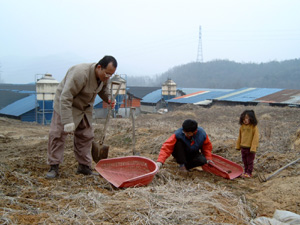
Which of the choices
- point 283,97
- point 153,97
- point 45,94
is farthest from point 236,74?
point 45,94

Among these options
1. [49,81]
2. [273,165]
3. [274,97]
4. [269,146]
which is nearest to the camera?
[273,165]

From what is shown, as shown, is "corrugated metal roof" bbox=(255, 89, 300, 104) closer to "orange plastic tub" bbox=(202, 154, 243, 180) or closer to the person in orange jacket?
"orange plastic tub" bbox=(202, 154, 243, 180)

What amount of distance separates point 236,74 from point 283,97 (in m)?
51.5

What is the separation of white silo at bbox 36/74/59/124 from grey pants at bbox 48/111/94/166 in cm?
1665

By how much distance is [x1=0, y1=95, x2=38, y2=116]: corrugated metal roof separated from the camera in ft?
71.6

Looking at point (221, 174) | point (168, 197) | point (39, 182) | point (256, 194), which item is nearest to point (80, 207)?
point (168, 197)

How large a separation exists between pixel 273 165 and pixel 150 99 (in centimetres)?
2798

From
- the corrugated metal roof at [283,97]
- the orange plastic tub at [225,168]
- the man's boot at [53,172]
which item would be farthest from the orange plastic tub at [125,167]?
the corrugated metal roof at [283,97]

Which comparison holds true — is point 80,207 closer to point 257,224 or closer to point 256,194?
point 257,224

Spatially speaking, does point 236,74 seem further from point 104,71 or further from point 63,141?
point 63,141

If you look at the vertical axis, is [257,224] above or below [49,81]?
below

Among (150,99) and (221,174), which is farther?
(150,99)

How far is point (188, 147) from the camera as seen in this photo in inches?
157

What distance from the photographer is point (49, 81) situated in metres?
19.6
